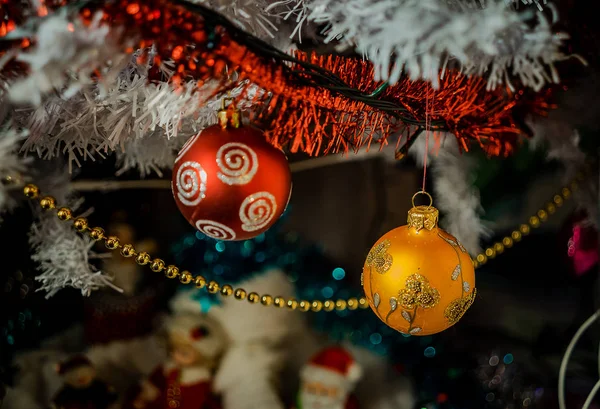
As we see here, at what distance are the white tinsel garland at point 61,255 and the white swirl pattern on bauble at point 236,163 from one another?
0.93ft

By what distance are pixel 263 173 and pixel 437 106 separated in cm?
Result: 18

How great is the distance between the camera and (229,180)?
1.48ft

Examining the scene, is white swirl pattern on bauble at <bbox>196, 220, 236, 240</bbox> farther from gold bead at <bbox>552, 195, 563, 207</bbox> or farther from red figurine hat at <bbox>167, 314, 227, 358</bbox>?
gold bead at <bbox>552, 195, 563, 207</bbox>

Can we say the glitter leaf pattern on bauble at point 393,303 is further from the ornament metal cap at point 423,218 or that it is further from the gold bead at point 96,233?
the gold bead at point 96,233

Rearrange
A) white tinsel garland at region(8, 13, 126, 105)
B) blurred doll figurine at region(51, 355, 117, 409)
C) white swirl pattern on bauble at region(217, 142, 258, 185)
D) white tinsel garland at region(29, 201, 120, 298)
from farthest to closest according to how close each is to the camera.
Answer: blurred doll figurine at region(51, 355, 117, 409) → white tinsel garland at region(29, 201, 120, 298) → white swirl pattern on bauble at region(217, 142, 258, 185) → white tinsel garland at region(8, 13, 126, 105)

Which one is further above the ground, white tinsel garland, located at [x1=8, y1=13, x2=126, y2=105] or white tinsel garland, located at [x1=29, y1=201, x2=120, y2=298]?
white tinsel garland, located at [x1=8, y1=13, x2=126, y2=105]

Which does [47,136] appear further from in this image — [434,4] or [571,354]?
[571,354]

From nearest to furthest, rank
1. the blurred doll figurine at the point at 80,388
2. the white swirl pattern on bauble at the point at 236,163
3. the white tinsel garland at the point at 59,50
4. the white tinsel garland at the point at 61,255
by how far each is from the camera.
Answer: the white tinsel garland at the point at 59,50 → the white swirl pattern on bauble at the point at 236,163 → the white tinsel garland at the point at 61,255 → the blurred doll figurine at the point at 80,388

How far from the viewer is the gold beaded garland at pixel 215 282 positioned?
0.52m

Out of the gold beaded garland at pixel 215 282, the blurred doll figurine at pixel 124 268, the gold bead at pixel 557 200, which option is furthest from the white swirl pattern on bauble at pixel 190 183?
the gold bead at pixel 557 200

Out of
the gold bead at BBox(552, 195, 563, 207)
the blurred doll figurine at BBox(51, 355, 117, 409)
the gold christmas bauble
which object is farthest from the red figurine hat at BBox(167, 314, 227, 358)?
the gold bead at BBox(552, 195, 563, 207)

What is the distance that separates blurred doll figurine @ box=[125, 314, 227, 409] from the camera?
85cm

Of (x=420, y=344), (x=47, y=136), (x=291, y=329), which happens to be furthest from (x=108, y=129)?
(x=420, y=344)

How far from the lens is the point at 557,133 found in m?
0.82
